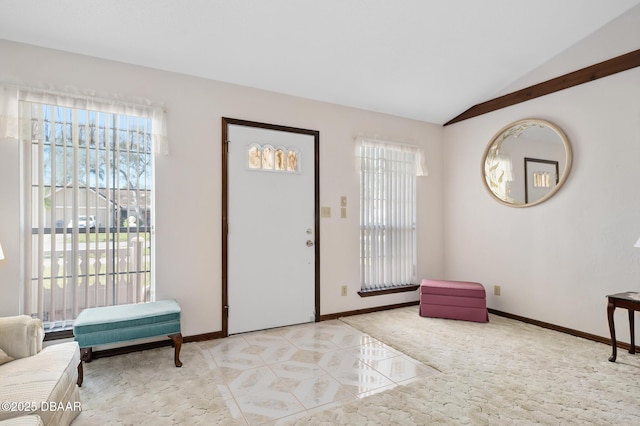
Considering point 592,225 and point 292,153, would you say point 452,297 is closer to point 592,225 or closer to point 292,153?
point 592,225

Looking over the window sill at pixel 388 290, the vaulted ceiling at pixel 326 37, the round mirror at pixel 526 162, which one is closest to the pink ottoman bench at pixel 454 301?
the window sill at pixel 388 290

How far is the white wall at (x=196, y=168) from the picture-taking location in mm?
2455

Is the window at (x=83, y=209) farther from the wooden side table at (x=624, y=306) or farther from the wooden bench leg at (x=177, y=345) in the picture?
the wooden side table at (x=624, y=306)

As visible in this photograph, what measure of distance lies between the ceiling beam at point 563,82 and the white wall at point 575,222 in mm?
63

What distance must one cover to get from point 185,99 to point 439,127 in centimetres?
337

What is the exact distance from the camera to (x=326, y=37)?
2.79m

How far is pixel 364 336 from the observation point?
126 inches

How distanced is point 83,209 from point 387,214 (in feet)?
10.5

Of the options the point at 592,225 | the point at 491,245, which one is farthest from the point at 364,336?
the point at 592,225

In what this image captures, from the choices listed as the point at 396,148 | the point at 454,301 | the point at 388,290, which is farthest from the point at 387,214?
the point at 454,301

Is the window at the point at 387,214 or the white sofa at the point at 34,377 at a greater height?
the window at the point at 387,214

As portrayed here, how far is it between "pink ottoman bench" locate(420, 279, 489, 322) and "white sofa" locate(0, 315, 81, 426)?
130 inches

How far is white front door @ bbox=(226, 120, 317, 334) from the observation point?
10.6ft

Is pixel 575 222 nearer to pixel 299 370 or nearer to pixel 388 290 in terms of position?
pixel 388 290
